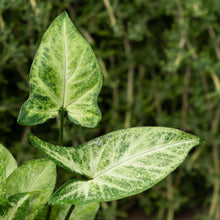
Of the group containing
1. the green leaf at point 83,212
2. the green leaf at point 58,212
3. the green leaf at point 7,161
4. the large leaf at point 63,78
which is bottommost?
the green leaf at point 83,212

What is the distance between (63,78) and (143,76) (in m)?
0.60

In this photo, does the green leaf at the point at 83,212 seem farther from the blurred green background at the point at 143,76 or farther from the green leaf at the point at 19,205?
the blurred green background at the point at 143,76

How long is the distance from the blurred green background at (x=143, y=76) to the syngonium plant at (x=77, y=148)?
381 mm

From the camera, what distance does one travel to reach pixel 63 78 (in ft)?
1.01

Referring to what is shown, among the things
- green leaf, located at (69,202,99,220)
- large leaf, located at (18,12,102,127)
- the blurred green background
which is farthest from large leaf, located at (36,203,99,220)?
the blurred green background

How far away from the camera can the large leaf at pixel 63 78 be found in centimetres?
29

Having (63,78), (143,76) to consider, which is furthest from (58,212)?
(143,76)

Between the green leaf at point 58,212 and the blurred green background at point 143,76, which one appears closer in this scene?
the green leaf at point 58,212

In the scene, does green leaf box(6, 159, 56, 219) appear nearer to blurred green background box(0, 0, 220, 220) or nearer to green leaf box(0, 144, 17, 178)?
green leaf box(0, 144, 17, 178)

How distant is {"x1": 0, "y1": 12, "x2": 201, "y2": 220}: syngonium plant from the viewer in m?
0.27

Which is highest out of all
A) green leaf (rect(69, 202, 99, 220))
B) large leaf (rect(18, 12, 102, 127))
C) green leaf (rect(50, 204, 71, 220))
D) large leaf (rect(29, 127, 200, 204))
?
large leaf (rect(18, 12, 102, 127))

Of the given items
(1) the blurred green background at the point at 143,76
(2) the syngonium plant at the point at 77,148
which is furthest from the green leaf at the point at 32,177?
(1) the blurred green background at the point at 143,76

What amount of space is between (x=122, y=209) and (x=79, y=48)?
723 mm

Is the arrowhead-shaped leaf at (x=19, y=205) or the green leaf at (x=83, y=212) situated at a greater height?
the arrowhead-shaped leaf at (x=19, y=205)
